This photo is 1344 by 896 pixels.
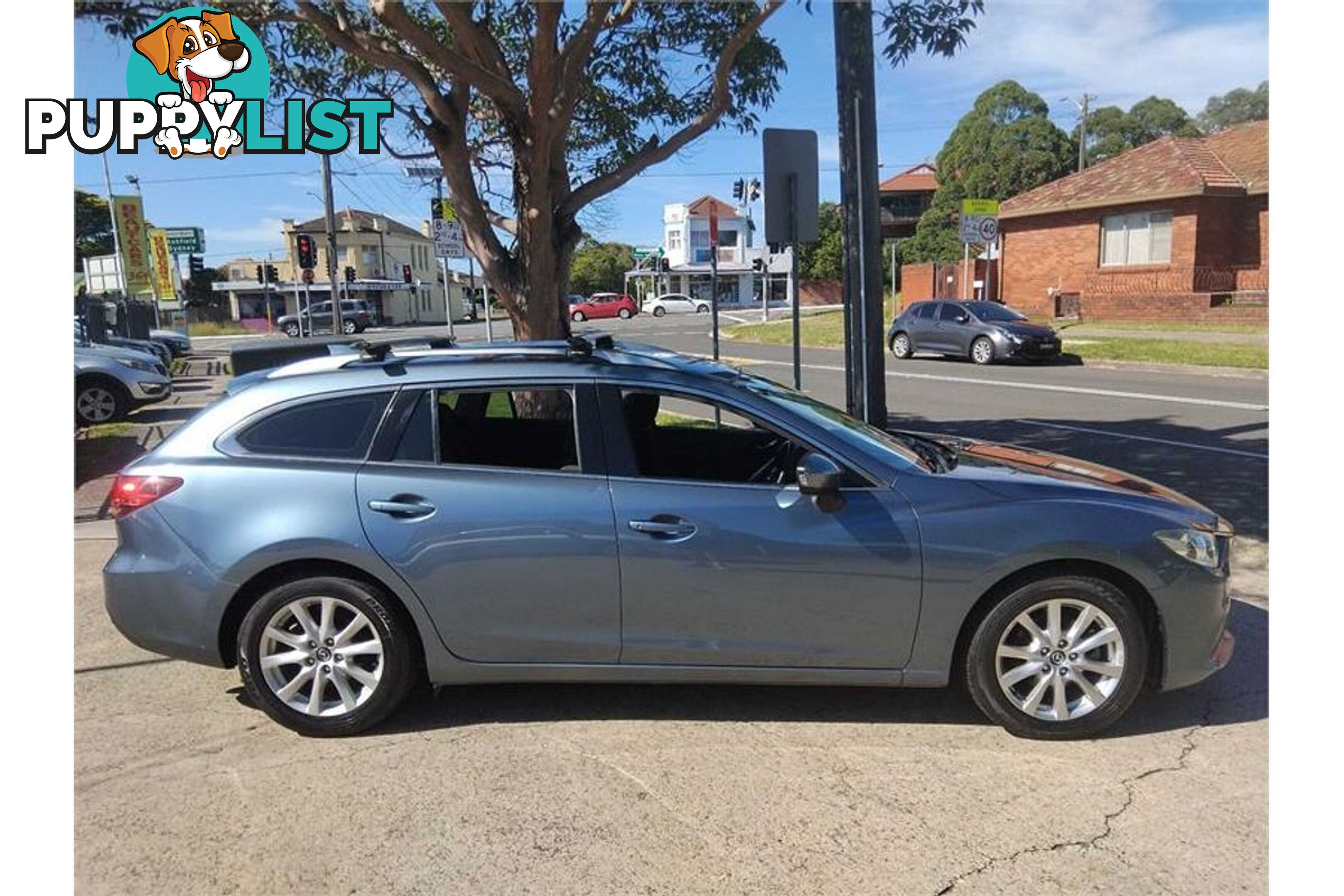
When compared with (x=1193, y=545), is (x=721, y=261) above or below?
above

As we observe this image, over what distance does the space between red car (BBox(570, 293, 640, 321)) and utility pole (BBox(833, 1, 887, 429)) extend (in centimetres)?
4509

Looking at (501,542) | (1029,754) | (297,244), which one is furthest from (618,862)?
(297,244)

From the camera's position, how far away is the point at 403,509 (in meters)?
3.73

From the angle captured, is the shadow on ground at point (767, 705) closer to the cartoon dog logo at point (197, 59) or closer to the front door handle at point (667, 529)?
the front door handle at point (667, 529)

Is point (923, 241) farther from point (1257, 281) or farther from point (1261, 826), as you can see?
point (1261, 826)

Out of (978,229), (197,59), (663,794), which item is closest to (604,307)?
(978,229)

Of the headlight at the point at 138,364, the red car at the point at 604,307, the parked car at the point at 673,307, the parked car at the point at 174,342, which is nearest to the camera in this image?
the headlight at the point at 138,364

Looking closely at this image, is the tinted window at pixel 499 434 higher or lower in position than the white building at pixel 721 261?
lower

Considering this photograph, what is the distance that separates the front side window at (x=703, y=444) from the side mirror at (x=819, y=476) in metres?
0.13

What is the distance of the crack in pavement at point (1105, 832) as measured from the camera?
2.87 meters

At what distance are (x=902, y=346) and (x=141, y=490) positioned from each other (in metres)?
20.2

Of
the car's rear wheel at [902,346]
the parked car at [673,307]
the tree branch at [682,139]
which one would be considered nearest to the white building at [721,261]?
the parked car at [673,307]

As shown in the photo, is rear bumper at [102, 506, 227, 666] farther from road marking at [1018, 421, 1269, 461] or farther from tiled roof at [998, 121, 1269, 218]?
tiled roof at [998, 121, 1269, 218]

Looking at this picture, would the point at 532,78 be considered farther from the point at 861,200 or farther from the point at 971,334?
the point at 971,334
